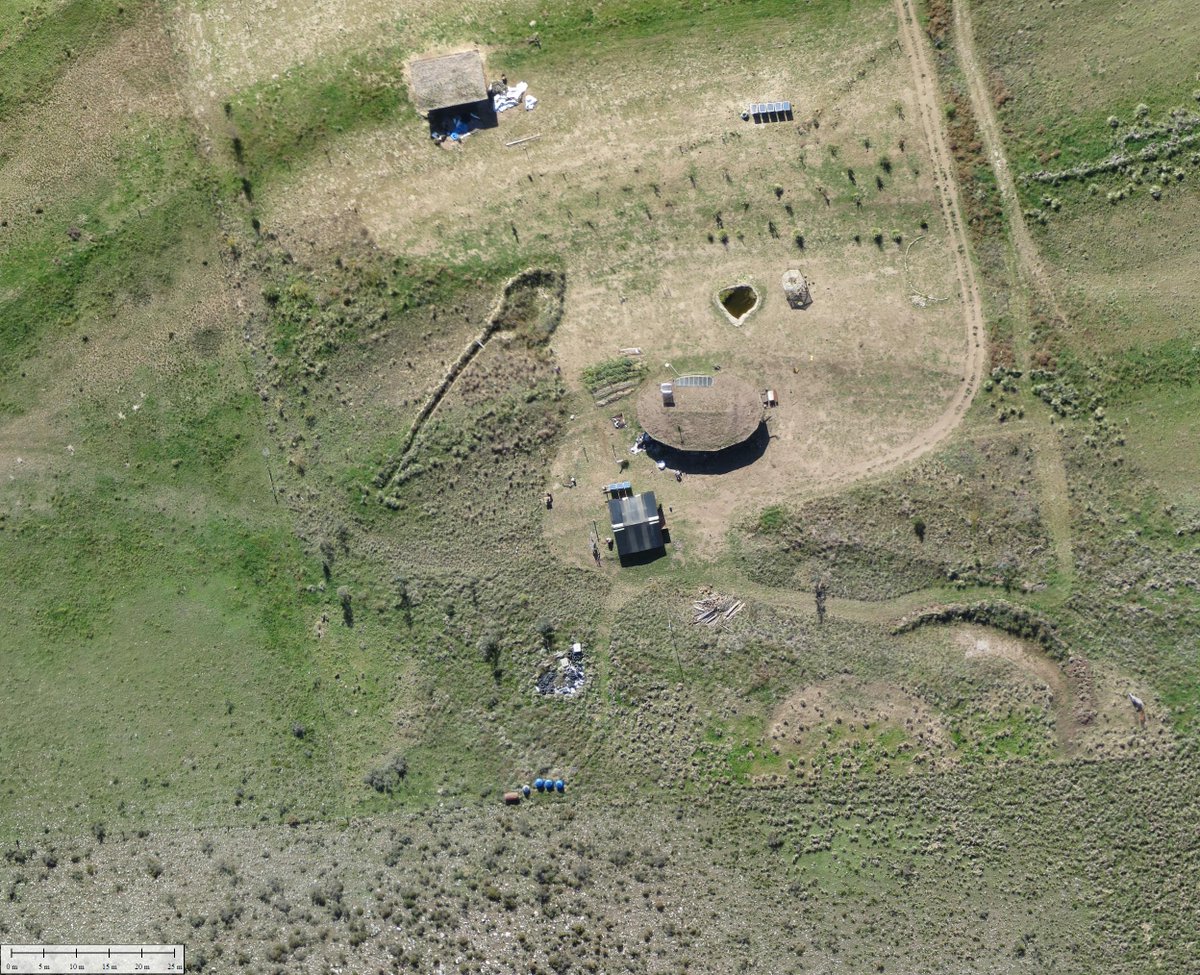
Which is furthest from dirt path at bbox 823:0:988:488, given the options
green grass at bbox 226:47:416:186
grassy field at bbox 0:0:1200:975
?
green grass at bbox 226:47:416:186

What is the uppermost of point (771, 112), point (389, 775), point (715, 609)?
point (771, 112)

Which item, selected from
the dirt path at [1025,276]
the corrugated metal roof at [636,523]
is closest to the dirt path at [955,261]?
the dirt path at [1025,276]

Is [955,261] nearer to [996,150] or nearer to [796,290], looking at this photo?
[996,150]

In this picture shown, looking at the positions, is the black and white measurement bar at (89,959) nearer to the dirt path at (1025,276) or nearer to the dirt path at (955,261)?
the dirt path at (955,261)

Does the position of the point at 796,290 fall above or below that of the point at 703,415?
above

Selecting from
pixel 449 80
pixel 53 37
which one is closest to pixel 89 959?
pixel 449 80

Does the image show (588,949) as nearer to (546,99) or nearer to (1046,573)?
(1046,573)

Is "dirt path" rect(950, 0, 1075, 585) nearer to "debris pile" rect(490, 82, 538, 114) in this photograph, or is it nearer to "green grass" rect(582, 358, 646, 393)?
"green grass" rect(582, 358, 646, 393)
